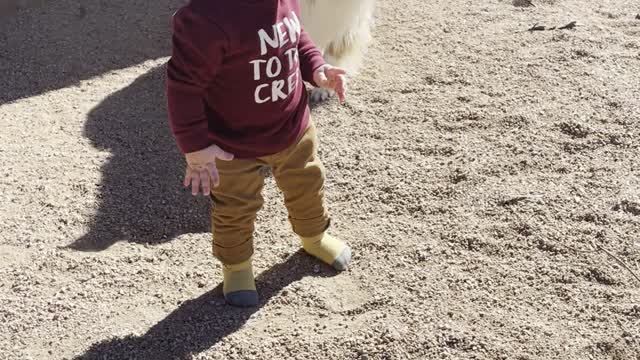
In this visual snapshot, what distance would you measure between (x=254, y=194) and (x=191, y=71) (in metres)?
0.49

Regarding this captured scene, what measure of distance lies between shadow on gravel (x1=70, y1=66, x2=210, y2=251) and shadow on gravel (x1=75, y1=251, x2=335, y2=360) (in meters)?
0.45

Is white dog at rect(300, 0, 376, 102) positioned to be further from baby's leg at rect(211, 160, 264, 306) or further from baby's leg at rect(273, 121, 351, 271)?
baby's leg at rect(211, 160, 264, 306)

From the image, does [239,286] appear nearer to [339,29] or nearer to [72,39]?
[339,29]

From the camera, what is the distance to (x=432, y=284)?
273 cm

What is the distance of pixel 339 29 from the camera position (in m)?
3.96

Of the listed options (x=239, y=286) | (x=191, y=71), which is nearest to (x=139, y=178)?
(x=239, y=286)

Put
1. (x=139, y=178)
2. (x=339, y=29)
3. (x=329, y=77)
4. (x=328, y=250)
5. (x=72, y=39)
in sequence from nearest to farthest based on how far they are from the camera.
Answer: (x=329, y=77)
(x=328, y=250)
(x=139, y=178)
(x=339, y=29)
(x=72, y=39)

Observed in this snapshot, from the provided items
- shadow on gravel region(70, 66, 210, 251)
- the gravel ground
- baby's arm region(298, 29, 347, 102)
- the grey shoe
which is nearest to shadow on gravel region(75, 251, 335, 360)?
the gravel ground

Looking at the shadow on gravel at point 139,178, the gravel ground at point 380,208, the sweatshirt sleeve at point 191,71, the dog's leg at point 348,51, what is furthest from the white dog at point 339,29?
the sweatshirt sleeve at point 191,71

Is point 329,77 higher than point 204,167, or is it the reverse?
point 329,77

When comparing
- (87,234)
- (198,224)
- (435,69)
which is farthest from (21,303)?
(435,69)

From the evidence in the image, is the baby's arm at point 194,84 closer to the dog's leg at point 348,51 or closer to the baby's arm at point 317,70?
the baby's arm at point 317,70

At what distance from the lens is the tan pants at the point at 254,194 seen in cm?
242

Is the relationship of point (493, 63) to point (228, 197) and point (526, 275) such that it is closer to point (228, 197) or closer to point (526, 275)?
point (526, 275)
